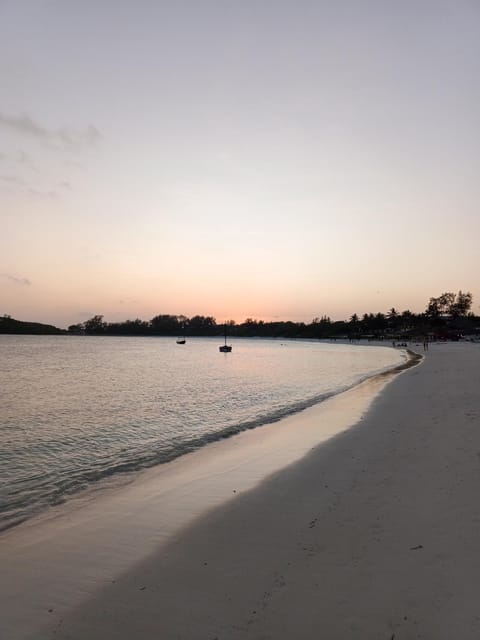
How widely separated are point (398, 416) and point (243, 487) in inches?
374

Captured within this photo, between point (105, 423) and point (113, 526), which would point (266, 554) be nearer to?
point (113, 526)

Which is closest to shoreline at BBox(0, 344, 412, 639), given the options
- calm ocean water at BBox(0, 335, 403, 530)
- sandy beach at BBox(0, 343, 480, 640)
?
sandy beach at BBox(0, 343, 480, 640)

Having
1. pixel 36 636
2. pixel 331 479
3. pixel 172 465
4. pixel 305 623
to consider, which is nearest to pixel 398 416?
pixel 331 479

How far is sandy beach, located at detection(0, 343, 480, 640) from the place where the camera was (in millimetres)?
4309

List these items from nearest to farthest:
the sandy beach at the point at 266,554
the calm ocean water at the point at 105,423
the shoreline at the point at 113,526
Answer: the sandy beach at the point at 266,554, the shoreline at the point at 113,526, the calm ocean water at the point at 105,423

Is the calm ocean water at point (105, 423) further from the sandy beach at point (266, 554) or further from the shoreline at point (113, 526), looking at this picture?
the sandy beach at point (266, 554)

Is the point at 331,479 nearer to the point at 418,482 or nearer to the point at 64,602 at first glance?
the point at 418,482

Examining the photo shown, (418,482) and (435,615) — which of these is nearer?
(435,615)

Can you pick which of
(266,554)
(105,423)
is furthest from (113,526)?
(105,423)

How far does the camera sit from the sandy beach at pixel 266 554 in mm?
4309

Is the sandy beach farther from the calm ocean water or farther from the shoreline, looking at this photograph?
the calm ocean water

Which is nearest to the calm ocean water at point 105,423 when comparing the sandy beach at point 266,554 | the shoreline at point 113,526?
the shoreline at point 113,526

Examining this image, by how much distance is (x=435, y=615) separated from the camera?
4121mm

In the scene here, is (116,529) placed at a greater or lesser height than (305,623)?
lesser
